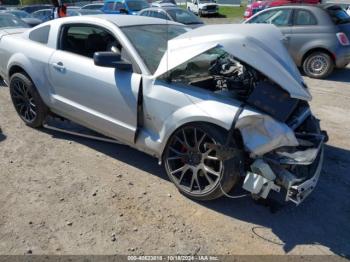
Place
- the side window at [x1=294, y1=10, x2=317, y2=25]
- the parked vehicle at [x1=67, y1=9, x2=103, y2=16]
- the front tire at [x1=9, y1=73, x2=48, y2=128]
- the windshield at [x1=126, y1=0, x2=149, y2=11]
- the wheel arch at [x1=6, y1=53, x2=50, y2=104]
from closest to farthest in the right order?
the wheel arch at [x1=6, y1=53, x2=50, y2=104] < the front tire at [x1=9, y1=73, x2=48, y2=128] < the side window at [x1=294, y1=10, x2=317, y2=25] < the parked vehicle at [x1=67, y1=9, x2=103, y2=16] < the windshield at [x1=126, y1=0, x2=149, y2=11]

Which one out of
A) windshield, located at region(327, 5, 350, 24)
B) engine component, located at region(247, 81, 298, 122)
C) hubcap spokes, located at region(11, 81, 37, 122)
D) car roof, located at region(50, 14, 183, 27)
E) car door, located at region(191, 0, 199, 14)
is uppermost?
car roof, located at region(50, 14, 183, 27)

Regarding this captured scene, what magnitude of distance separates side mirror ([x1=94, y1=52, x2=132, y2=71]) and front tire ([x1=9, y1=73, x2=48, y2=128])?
5.23 feet

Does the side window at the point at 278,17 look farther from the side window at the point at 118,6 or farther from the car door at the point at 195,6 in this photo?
the car door at the point at 195,6

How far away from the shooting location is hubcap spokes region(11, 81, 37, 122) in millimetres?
5238

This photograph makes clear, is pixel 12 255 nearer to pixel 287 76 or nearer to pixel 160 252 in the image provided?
pixel 160 252

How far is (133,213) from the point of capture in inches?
142

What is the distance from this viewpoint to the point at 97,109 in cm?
434

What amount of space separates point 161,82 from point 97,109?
95 cm

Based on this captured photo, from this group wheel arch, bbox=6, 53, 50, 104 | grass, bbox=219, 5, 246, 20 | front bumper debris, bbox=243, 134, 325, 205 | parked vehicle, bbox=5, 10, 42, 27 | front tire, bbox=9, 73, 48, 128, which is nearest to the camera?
front bumper debris, bbox=243, 134, 325, 205

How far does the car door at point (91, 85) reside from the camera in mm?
4012

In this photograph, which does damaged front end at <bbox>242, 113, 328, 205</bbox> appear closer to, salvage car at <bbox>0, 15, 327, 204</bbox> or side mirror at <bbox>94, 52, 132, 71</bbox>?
salvage car at <bbox>0, 15, 327, 204</bbox>

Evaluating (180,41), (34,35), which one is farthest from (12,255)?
(34,35)

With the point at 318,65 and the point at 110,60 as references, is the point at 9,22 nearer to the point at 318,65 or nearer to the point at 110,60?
the point at 110,60

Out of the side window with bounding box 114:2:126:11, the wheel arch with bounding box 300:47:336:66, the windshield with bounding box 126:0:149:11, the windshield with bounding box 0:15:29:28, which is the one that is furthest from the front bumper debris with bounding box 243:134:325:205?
the side window with bounding box 114:2:126:11
